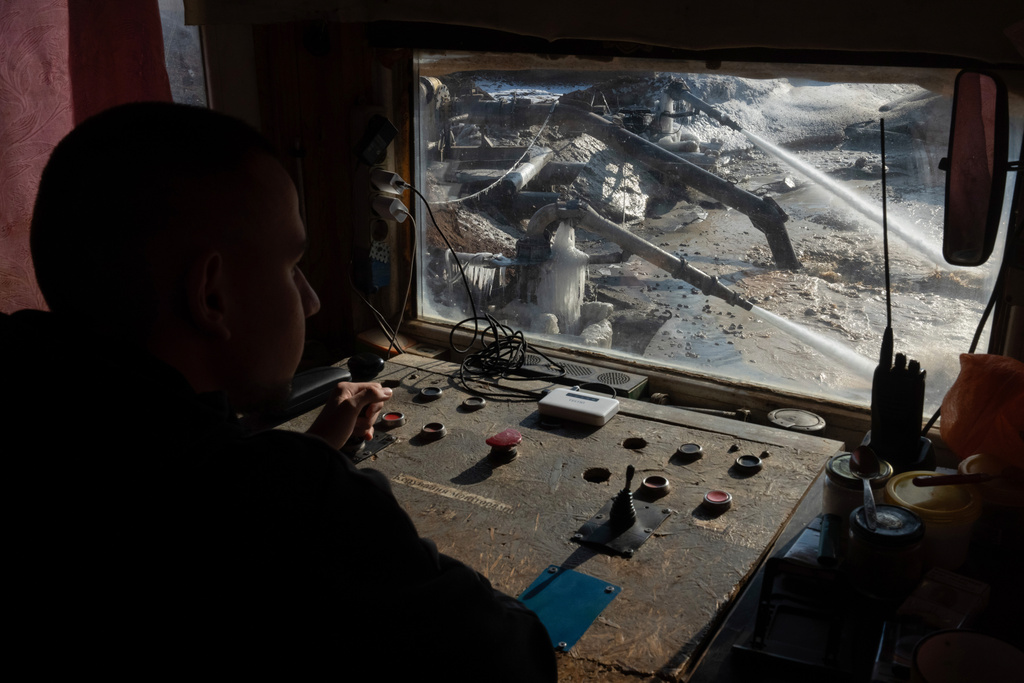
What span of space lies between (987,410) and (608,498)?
0.58 m

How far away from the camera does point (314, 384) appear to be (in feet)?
5.03

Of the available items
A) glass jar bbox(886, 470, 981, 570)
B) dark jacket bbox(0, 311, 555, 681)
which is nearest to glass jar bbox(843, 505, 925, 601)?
glass jar bbox(886, 470, 981, 570)

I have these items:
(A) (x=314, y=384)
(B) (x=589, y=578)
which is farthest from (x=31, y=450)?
(A) (x=314, y=384)

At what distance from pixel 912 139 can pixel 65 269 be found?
147 cm

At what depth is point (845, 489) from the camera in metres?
1.04

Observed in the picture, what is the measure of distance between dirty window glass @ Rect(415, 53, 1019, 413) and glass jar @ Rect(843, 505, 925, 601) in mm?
762

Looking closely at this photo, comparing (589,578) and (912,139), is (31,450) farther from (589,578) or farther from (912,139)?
(912,139)

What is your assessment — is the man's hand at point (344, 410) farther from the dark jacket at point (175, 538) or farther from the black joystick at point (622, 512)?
the dark jacket at point (175, 538)

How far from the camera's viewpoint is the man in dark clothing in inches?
20.9

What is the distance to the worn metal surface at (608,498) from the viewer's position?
888mm

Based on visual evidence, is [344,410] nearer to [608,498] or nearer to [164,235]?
[608,498]

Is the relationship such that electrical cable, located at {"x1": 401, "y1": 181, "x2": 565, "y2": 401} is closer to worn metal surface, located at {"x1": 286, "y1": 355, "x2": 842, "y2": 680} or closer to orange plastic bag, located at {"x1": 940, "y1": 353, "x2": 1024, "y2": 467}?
worn metal surface, located at {"x1": 286, "y1": 355, "x2": 842, "y2": 680}

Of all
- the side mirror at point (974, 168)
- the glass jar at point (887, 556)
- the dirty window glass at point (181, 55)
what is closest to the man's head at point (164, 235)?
the glass jar at point (887, 556)

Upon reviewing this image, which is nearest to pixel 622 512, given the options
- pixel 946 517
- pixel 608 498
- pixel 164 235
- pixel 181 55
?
pixel 608 498
